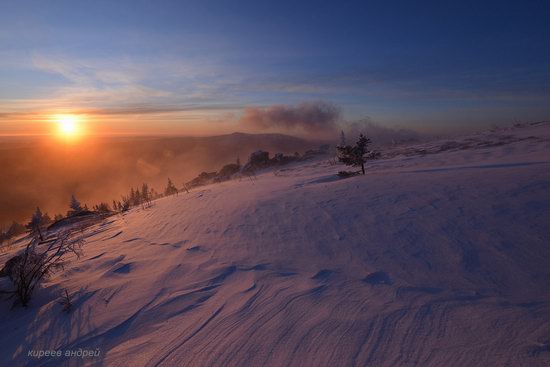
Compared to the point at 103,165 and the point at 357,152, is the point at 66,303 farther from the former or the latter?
the point at 103,165

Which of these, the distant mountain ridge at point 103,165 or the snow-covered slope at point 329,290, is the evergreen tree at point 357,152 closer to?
the snow-covered slope at point 329,290

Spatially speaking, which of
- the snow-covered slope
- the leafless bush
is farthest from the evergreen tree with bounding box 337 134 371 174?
the leafless bush

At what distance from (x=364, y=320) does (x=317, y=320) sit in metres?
0.32

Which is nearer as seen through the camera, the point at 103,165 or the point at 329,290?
the point at 329,290

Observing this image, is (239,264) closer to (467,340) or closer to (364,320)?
(364,320)

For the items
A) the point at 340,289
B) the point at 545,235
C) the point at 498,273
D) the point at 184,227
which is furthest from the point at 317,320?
the point at 184,227

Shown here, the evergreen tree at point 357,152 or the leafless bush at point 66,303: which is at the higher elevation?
the evergreen tree at point 357,152

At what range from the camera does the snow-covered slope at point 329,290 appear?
72.5 inches

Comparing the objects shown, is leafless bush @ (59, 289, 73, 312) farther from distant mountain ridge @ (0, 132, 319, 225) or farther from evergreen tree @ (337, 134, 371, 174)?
distant mountain ridge @ (0, 132, 319, 225)

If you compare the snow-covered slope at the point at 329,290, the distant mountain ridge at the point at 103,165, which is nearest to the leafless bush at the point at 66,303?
the snow-covered slope at the point at 329,290

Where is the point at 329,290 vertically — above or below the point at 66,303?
below

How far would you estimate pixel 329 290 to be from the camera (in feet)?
8.30

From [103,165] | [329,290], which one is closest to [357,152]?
[329,290]

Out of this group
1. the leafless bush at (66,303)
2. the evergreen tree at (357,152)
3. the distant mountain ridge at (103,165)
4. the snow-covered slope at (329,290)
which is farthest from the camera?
the distant mountain ridge at (103,165)
